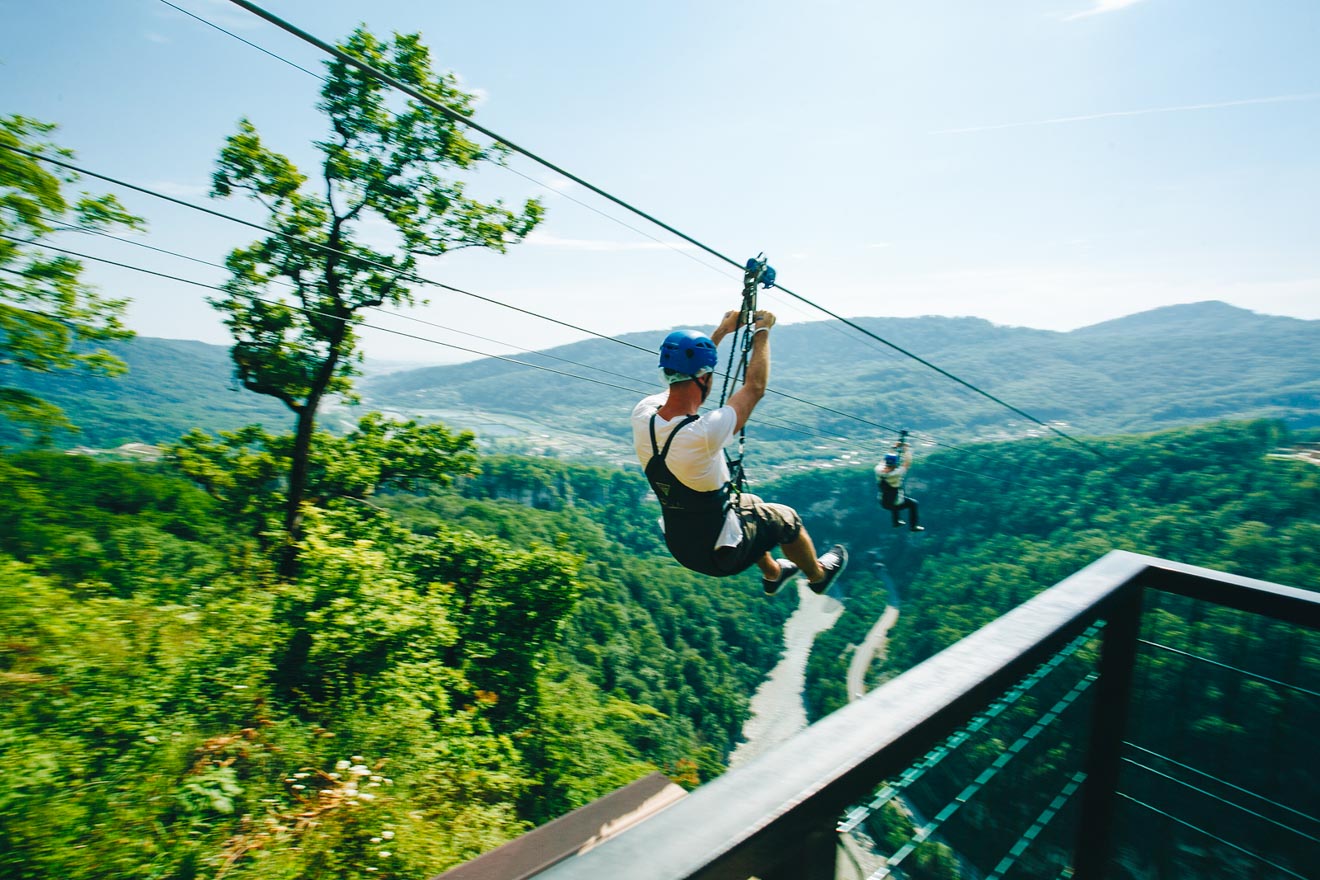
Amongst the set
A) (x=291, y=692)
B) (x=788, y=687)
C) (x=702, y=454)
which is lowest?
(x=788, y=687)

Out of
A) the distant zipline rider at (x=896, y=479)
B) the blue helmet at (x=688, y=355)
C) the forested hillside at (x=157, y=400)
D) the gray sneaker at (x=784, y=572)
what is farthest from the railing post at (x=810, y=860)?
the forested hillside at (x=157, y=400)

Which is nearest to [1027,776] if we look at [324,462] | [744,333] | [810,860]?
[810,860]

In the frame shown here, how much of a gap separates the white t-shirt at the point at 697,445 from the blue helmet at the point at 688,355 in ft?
0.67

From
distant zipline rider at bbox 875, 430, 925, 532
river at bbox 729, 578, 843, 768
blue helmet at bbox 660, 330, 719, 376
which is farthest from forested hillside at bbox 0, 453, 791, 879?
river at bbox 729, 578, 843, 768

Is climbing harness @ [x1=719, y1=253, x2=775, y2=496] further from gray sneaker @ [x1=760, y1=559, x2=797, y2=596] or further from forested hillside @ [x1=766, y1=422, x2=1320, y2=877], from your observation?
forested hillside @ [x1=766, y1=422, x2=1320, y2=877]

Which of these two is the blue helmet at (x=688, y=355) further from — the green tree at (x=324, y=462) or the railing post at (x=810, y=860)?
the green tree at (x=324, y=462)

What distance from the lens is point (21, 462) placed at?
9.52 metres

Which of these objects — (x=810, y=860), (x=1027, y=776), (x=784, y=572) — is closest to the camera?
(x=810, y=860)

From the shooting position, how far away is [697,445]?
3.09 meters

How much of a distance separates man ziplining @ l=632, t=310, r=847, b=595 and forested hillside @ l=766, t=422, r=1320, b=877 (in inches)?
71.3

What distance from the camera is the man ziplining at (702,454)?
3.11 m

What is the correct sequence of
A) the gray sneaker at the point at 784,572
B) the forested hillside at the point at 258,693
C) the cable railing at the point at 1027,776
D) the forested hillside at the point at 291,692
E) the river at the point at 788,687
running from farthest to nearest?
the river at the point at 788,687
the forested hillside at the point at 258,693
the gray sneaker at the point at 784,572
the forested hillside at the point at 291,692
the cable railing at the point at 1027,776

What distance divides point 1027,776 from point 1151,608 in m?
0.55

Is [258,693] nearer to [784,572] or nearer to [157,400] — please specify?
[784,572]
